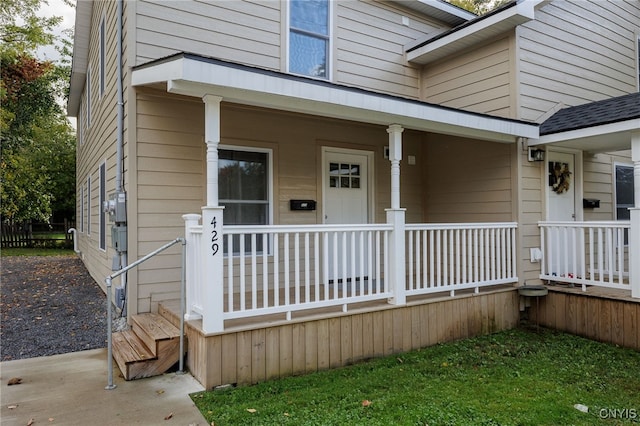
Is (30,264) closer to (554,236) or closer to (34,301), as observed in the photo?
Result: (34,301)

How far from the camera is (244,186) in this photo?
5.55 m

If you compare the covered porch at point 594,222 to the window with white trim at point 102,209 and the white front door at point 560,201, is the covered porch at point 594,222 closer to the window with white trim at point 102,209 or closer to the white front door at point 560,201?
the white front door at point 560,201

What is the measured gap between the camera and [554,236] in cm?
604

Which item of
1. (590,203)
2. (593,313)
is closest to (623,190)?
(590,203)

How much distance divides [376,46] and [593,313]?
16.5 feet

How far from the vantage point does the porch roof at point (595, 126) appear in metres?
5.10

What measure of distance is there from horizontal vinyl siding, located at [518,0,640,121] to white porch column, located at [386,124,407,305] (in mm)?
2461

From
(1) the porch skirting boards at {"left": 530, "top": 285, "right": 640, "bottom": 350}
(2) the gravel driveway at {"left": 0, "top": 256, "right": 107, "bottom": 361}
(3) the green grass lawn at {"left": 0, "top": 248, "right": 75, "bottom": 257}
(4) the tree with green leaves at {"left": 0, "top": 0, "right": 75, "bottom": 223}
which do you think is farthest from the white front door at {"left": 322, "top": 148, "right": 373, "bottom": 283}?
(4) the tree with green leaves at {"left": 0, "top": 0, "right": 75, "bottom": 223}

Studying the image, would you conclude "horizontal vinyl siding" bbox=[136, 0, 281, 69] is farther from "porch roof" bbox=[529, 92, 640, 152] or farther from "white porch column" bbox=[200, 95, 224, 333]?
"porch roof" bbox=[529, 92, 640, 152]

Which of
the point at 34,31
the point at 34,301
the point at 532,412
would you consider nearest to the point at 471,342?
the point at 532,412

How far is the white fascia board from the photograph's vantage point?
222 inches

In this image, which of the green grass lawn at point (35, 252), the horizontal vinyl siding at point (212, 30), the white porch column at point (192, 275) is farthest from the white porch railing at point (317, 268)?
the green grass lawn at point (35, 252)

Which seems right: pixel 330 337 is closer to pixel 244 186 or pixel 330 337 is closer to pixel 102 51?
pixel 244 186

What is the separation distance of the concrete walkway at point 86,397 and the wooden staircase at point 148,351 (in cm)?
8
